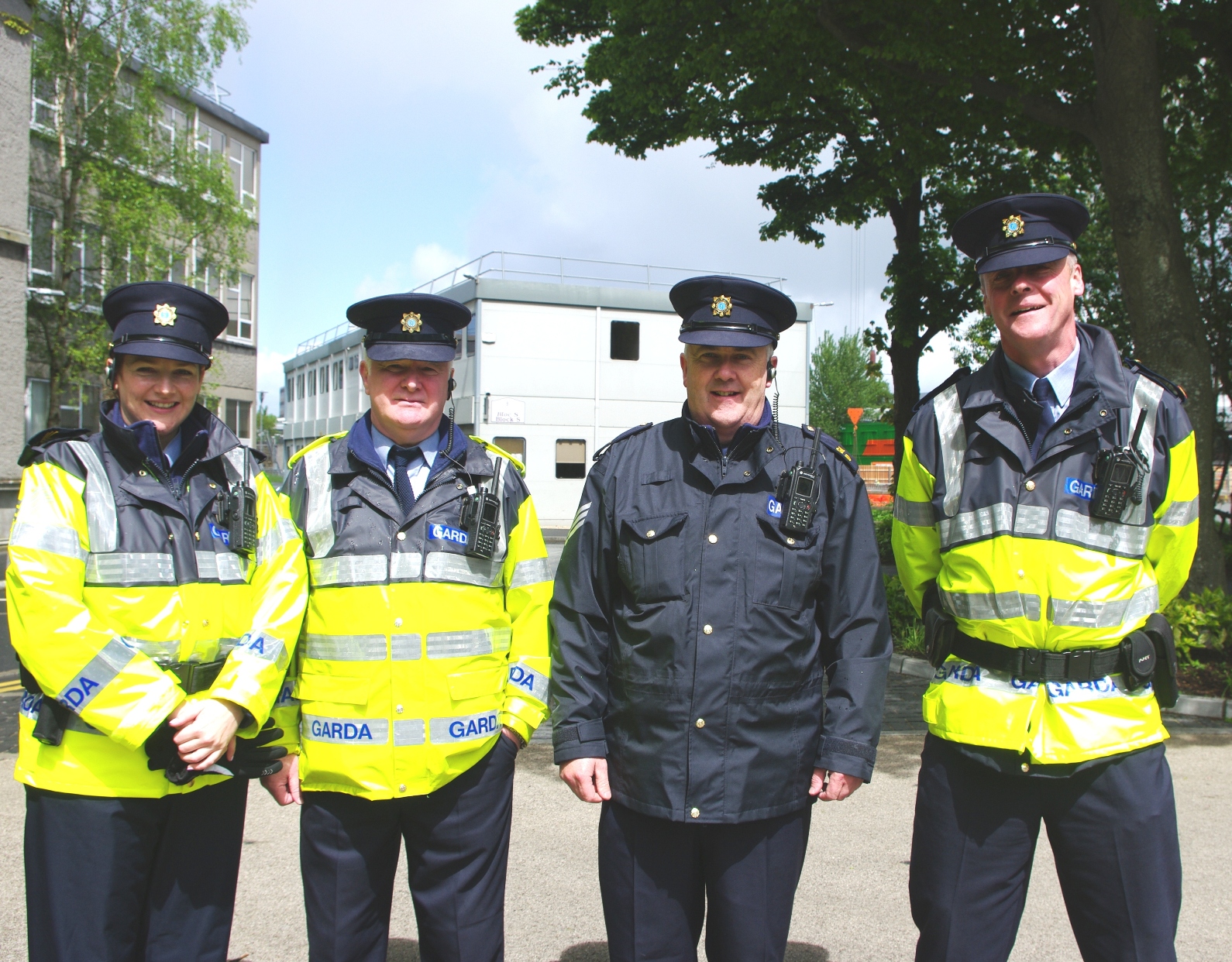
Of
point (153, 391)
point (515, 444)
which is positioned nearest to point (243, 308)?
point (515, 444)

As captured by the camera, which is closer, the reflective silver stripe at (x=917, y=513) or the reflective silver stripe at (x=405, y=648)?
the reflective silver stripe at (x=405, y=648)

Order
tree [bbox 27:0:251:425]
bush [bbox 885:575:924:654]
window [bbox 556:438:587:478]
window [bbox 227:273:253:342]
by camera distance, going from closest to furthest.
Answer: bush [bbox 885:575:924:654], tree [bbox 27:0:251:425], window [bbox 227:273:253:342], window [bbox 556:438:587:478]

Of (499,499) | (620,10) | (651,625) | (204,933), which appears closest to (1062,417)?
(651,625)

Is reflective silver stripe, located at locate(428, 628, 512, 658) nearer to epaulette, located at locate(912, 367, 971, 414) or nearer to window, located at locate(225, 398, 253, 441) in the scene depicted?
epaulette, located at locate(912, 367, 971, 414)

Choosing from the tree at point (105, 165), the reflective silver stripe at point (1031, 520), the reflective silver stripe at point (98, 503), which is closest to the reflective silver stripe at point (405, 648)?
the reflective silver stripe at point (98, 503)

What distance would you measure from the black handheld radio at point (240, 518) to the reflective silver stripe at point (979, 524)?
2.02 meters

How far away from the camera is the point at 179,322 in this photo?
2.81m

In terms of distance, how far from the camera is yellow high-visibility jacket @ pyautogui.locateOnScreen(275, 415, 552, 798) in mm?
2676

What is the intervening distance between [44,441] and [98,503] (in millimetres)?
259

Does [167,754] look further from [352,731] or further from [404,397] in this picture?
[404,397]

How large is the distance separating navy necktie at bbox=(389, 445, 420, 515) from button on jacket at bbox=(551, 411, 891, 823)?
0.50m

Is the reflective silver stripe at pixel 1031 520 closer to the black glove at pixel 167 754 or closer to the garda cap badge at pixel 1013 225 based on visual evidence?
the garda cap badge at pixel 1013 225

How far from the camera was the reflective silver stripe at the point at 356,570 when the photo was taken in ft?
8.92

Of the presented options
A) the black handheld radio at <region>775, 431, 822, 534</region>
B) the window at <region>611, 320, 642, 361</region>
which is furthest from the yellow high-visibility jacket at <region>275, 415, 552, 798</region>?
the window at <region>611, 320, 642, 361</region>
